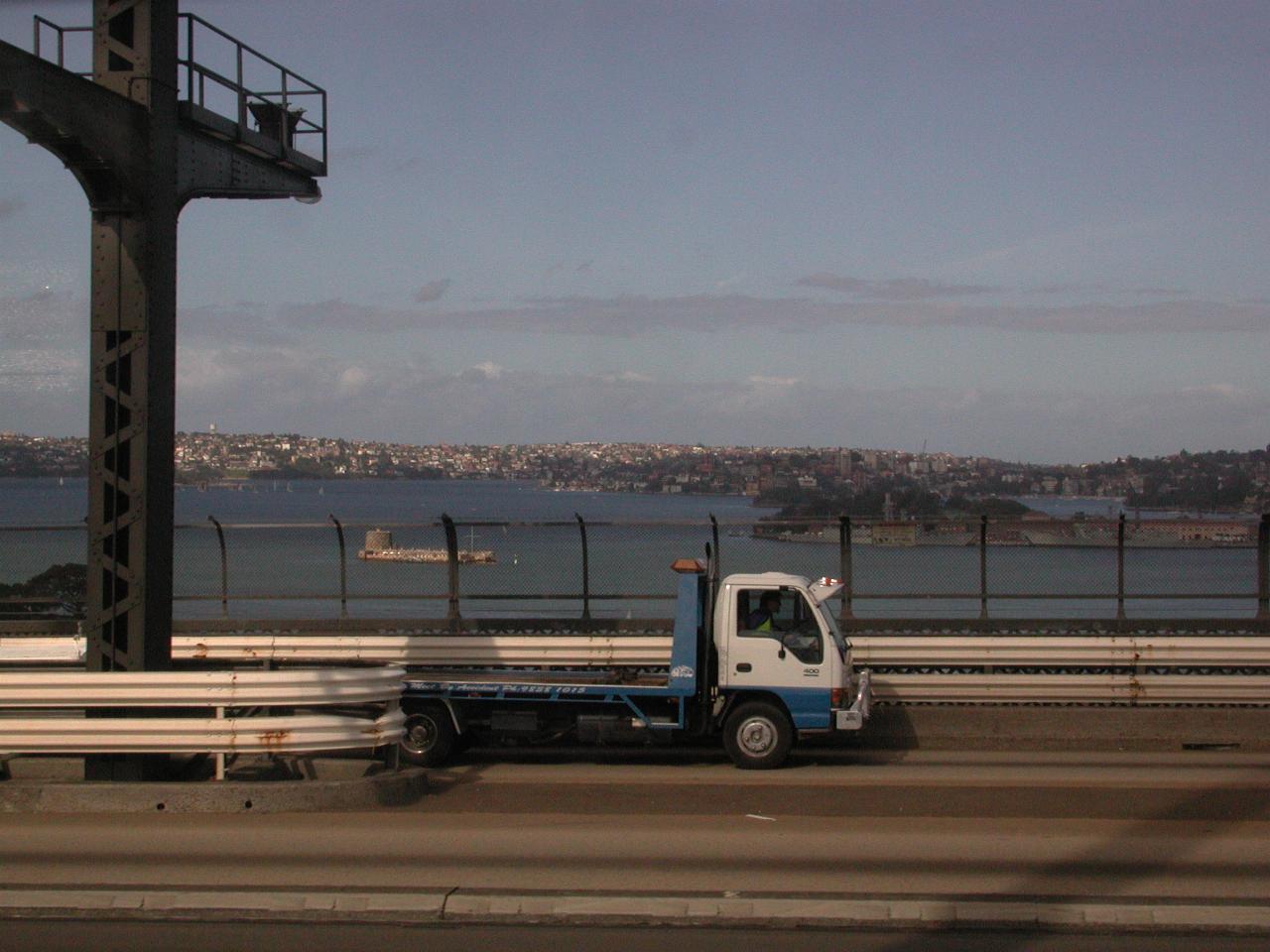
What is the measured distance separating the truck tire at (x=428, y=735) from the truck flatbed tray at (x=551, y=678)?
31cm

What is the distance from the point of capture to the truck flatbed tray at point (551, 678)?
13.6 meters

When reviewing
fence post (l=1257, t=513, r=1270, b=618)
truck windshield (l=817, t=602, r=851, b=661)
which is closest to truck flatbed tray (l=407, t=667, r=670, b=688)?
truck windshield (l=817, t=602, r=851, b=661)

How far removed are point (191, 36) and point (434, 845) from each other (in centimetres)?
696

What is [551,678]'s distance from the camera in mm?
14086

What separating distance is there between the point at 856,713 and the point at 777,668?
847 millimetres

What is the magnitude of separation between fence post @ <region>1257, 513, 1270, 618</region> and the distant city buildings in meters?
3.00

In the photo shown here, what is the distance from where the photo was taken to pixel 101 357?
10.9 m

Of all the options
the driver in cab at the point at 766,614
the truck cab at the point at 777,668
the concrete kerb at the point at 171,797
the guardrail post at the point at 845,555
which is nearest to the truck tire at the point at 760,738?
the truck cab at the point at 777,668

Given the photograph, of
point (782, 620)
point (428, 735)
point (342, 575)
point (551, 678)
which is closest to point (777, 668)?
point (782, 620)

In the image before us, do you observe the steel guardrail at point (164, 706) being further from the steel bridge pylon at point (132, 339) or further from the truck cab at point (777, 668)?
the truck cab at point (777, 668)

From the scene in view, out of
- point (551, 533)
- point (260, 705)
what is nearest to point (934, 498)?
point (551, 533)

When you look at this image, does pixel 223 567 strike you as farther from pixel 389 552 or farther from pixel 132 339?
pixel 132 339

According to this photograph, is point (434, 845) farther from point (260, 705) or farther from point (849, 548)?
point (849, 548)

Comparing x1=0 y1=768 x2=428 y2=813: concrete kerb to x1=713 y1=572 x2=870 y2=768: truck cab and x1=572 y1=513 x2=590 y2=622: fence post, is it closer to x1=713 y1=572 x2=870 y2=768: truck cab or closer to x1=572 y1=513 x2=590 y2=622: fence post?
x1=713 y1=572 x2=870 y2=768: truck cab
